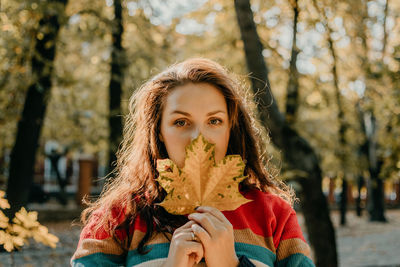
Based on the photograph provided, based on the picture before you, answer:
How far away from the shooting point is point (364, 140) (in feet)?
50.6

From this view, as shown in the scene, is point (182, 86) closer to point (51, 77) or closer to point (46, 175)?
point (51, 77)

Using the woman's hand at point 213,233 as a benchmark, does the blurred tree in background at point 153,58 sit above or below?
above

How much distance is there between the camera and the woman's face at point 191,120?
1.67 m

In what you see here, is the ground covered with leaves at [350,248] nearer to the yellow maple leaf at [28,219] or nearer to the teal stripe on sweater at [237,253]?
the yellow maple leaf at [28,219]

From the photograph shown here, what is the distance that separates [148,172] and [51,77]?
531 centimetres

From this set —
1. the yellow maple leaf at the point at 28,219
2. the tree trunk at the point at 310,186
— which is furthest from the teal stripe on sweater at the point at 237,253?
the tree trunk at the point at 310,186

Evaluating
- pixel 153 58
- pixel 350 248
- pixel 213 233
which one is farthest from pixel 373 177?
pixel 213 233

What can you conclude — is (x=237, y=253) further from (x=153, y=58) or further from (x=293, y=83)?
(x=153, y=58)

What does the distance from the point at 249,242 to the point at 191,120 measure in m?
0.58

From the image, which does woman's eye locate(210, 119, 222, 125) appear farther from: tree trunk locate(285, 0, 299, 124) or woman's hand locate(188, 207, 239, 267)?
tree trunk locate(285, 0, 299, 124)

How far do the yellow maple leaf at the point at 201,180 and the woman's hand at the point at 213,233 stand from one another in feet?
0.14

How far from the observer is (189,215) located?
1.47 meters

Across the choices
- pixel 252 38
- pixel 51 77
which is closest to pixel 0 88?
pixel 51 77

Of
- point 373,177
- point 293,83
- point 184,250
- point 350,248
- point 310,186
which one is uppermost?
point 293,83
